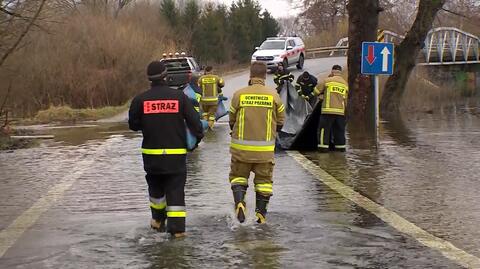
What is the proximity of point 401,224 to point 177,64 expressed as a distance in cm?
2468

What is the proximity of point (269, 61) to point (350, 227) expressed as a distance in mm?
31537

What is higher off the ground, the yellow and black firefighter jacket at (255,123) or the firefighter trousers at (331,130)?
the yellow and black firefighter jacket at (255,123)

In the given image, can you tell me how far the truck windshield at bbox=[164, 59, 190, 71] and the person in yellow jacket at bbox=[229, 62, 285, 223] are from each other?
23.5 m

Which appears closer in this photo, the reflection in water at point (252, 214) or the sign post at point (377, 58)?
the reflection in water at point (252, 214)

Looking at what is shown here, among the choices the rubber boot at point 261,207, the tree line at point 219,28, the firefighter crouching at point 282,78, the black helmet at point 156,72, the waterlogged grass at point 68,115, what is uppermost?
the tree line at point 219,28

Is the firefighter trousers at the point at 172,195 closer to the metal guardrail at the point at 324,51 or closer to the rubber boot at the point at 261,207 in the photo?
the rubber boot at the point at 261,207

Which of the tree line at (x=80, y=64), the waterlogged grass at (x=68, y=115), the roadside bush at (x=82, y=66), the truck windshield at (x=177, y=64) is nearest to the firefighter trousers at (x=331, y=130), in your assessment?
the waterlogged grass at (x=68, y=115)

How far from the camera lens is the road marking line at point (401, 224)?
6169 mm

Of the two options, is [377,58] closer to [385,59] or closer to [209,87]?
[385,59]

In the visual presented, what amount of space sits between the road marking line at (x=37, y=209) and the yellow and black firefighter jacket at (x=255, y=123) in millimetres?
2514

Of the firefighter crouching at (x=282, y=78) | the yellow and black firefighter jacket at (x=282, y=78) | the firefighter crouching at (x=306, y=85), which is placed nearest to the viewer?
the firefighter crouching at (x=282, y=78)

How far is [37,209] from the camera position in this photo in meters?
8.78

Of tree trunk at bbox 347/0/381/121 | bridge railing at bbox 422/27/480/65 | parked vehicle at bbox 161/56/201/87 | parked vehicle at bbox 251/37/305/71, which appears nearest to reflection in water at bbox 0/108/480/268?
tree trunk at bbox 347/0/381/121

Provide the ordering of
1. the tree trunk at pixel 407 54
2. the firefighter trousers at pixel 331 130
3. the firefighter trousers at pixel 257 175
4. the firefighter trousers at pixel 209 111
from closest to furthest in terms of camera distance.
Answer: the firefighter trousers at pixel 257 175 → the firefighter trousers at pixel 331 130 → the firefighter trousers at pixel 209 111 → the tree trunk at pixel 407 54
